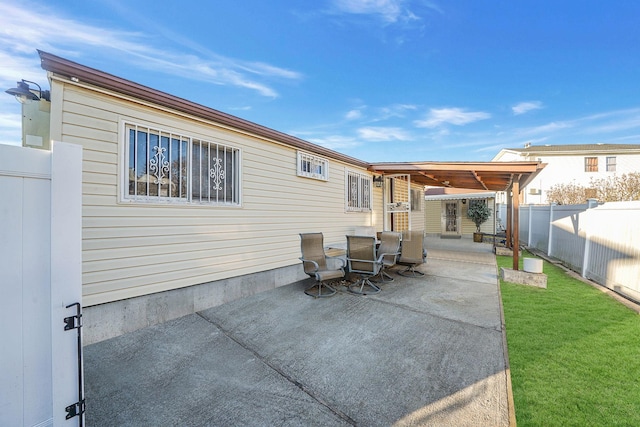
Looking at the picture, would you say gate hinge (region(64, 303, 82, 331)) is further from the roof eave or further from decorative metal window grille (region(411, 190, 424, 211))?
decorative metal window grille (region(411, 190, 424, 211))

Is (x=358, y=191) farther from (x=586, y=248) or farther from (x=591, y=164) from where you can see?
(x=591, y=164)

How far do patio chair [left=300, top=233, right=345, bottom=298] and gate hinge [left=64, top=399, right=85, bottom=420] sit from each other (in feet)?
12.7

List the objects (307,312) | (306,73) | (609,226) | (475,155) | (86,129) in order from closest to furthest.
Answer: (86,129) < (307,312) < (609,226) < (306,73) < (475,155)

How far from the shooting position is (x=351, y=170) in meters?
8.38

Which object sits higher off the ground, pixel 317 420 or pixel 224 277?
pixel 224 277

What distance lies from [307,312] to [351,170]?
5075mm

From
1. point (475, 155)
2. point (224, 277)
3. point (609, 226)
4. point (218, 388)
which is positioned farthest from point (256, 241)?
point (475, 155)

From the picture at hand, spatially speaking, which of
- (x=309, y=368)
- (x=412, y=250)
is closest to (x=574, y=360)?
(x=309, y=368)

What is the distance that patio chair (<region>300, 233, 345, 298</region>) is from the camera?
5352 mm

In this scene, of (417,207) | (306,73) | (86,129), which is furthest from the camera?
(417,207)

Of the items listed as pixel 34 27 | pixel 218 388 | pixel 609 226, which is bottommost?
pixel 218 388

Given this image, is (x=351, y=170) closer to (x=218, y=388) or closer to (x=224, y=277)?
(x=224, y=277)

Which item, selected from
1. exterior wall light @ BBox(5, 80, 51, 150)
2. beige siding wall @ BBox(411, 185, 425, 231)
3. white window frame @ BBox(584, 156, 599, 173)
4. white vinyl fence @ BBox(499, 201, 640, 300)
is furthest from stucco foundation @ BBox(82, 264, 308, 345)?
white window frame @ BBox(584, 156, 599, 173)

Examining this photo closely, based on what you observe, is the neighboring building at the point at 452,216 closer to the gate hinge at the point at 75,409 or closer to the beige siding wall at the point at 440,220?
the beige siding wall at the point at 440,220
